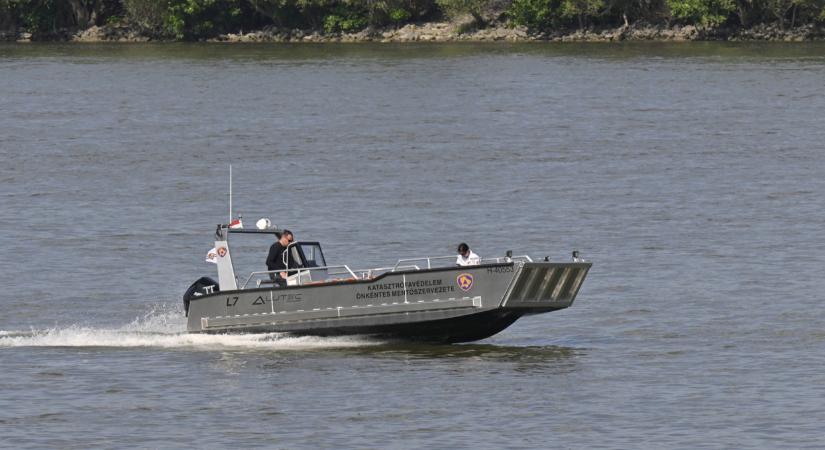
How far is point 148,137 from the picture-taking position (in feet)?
213

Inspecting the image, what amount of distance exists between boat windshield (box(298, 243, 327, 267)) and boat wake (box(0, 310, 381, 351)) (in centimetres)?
143

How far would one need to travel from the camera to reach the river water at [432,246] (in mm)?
25094

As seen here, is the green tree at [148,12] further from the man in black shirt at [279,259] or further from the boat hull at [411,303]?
the boat hull at [411,303]

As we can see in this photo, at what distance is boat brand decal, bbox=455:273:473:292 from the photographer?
27844 mm

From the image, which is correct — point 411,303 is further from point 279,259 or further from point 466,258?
point 279,259

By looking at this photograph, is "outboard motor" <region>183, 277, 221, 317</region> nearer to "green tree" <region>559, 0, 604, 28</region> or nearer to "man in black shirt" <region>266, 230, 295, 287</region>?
"man in black shirt" <region>266, 230, 295, 287</region>

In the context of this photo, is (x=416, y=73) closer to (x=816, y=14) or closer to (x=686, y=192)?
(x=816, y=14)

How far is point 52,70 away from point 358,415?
78.1 m

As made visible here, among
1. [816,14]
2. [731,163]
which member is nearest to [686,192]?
[731,163]

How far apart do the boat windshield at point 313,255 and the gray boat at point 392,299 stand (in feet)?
0.16

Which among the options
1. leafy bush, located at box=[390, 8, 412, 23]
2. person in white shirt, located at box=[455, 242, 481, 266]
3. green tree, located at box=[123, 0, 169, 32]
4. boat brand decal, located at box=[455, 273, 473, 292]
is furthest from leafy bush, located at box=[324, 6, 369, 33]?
boat brand decal, located at box=[455, 273, 473, 292]

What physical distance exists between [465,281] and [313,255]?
323 centimetres

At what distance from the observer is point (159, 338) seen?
30.2m

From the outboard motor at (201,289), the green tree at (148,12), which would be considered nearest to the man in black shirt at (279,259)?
the outboard motor at (201,289)
